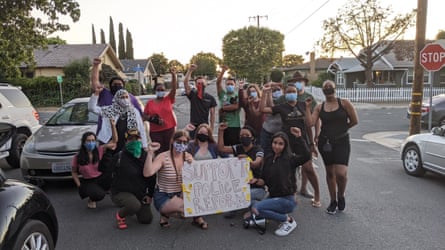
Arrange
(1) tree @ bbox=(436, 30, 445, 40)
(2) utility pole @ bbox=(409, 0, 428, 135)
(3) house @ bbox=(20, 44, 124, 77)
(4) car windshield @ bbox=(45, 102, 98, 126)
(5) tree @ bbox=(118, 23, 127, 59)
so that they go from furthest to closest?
(5) tree @ bbox=(118, 23, 127, 59)
(1) tree @ bbox=(436, 30, 445, 40)
(3) house @ bbox=(20, 44, 124, 77)
(2) utility pole @ bbox=(409, 0, 428, 135)
(4) car windshield @ bbox=(45, 102, 98, 126)

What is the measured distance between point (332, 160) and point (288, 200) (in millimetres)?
972

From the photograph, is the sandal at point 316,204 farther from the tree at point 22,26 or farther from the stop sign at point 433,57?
the tree at point 22,26

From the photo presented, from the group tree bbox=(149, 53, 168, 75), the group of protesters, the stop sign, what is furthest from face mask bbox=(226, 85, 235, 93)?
tree bbox=(149, 53, 168, 75)

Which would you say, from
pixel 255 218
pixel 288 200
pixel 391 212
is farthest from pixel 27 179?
pixel 391 212

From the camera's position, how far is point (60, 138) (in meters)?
5.94

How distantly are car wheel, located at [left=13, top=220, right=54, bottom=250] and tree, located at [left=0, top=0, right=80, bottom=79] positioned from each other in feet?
42.7

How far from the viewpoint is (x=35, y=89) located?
89.5 ft

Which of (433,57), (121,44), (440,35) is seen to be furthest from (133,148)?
(121,44)

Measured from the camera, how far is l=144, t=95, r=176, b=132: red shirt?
5.55 m

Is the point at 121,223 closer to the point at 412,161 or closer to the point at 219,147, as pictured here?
the point at 219,147

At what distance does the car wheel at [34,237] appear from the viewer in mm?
2672

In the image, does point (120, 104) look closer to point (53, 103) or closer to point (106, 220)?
point (106, 220)

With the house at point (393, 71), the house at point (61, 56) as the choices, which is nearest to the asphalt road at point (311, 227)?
the house at point (61, 56)

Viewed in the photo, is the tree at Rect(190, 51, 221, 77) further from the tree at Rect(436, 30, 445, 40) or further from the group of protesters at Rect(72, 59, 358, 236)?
the group of protesters at Rect(72, 59, 358, 236)
